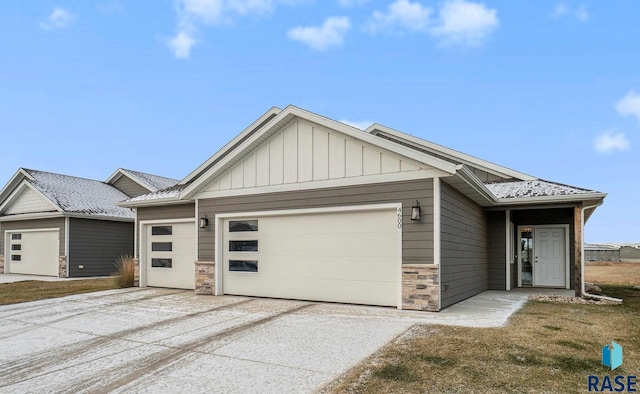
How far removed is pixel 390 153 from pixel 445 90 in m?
9.01

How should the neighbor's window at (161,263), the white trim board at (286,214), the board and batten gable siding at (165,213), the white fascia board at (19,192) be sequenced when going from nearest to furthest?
the white trim board at (286,214)
the board and batten gable siding at (165,213)
the neighbor's window at (161,263)
the white fascia board at (19,192)

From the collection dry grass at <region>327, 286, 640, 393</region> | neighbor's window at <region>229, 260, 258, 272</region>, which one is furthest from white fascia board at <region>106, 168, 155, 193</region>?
dry grass at <region>327, 286, 640, 393</region>

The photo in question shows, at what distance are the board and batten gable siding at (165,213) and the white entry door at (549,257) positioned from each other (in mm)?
11173

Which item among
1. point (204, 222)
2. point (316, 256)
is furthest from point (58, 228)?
point (316, 256)

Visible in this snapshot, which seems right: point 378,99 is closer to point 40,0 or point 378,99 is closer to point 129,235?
point 40,0

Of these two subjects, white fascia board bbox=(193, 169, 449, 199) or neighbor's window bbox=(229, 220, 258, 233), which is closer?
white fascia board bbox=(193, 169, 449, 199)

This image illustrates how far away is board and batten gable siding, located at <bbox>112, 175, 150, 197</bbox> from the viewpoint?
2291cm

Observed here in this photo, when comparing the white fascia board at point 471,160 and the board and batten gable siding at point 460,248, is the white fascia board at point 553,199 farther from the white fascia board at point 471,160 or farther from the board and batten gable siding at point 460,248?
the white fascia board at point 471,160

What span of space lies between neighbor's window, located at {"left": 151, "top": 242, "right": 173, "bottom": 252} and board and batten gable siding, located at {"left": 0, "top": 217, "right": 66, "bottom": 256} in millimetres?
7556

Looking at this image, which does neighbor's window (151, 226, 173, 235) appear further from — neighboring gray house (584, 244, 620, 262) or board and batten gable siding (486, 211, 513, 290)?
neighboring gray house (584, 244, 620, 262)

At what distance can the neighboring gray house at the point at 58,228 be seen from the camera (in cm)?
1816

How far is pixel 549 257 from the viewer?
45.3 ft

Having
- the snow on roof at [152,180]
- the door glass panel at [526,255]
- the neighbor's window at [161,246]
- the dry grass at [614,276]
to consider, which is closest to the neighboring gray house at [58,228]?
the snow on roof at [152,180]
